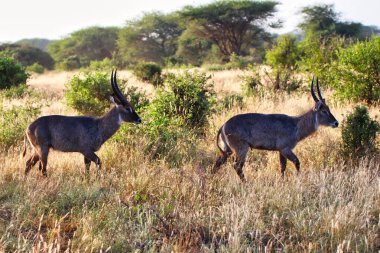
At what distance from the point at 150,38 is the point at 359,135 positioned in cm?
4070

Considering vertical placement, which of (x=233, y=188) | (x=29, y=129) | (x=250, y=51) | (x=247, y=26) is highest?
(x=29, y=129)

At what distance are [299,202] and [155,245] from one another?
1.90m

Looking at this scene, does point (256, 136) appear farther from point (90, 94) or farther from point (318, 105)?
point (90, 94)

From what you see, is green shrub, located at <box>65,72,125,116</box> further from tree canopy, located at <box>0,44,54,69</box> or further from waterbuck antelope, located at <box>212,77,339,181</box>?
tree canopy, located at <box>0,44,54,69</box>

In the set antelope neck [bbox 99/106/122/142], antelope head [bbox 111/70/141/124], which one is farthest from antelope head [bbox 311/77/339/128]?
antelope neck [bbox 99/106/122/142]

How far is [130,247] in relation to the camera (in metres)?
4.26

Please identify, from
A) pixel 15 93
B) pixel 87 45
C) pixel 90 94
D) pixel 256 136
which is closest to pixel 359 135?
pixel 256 136

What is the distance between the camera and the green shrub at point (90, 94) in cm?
1141

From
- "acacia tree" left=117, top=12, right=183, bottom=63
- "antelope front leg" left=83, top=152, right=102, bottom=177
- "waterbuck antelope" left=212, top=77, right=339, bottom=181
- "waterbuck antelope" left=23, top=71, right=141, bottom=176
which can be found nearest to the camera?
"waterbuck antelope" left=23, top=71, right=141, bottom=176

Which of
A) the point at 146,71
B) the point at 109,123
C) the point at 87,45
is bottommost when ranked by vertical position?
the point at 87,45

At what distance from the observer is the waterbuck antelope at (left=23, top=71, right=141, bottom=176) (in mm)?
6391

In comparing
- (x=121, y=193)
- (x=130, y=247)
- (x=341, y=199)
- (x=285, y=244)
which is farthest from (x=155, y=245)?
(x=341, y=199)

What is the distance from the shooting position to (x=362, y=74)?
11609 millimetres

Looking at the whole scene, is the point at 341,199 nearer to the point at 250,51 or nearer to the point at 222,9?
the point at 222,9
